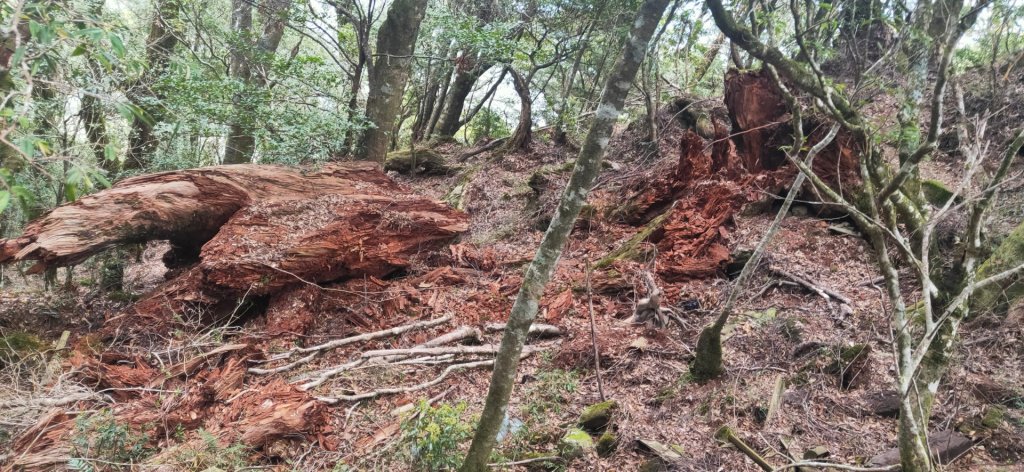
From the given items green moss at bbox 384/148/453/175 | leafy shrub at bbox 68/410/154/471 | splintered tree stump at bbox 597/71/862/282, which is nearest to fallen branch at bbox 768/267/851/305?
splintered tree stump at bbox 597/71/862/282

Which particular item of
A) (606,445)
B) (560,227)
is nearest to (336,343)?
(606,445)

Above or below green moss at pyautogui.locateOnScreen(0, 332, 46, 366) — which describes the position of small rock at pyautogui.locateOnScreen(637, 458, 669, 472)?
above

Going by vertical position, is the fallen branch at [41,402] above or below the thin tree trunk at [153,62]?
below

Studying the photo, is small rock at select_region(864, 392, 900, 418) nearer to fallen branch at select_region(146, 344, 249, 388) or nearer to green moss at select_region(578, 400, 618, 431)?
green moss at select_region(578, 400, 618, 431)

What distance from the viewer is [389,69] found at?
9555 mm

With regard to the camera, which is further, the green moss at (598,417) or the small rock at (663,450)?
the green moss at (598,417)

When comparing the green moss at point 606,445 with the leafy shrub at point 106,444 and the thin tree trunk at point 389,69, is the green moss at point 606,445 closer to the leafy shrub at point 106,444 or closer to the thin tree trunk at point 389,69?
the leafy shrub at point 106,444

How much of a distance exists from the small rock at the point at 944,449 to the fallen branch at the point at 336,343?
191 inches

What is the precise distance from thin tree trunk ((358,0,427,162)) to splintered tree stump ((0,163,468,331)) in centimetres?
151

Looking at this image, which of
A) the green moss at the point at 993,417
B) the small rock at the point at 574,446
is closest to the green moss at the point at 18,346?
the small rock at the point at 574,446

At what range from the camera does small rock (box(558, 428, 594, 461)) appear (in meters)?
4.39

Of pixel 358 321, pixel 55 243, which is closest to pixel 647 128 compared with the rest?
pixel 358 321

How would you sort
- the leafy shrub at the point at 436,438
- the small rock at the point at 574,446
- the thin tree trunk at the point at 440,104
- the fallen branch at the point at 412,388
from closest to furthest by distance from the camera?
1. the leafy shrub at the point at 436,438
2. the small rock at the point at 574,446
3. the fallen branch at the point at 412,388
4. the thin tree trunk at the point at 440,104

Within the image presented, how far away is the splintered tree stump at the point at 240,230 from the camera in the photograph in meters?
6.01
